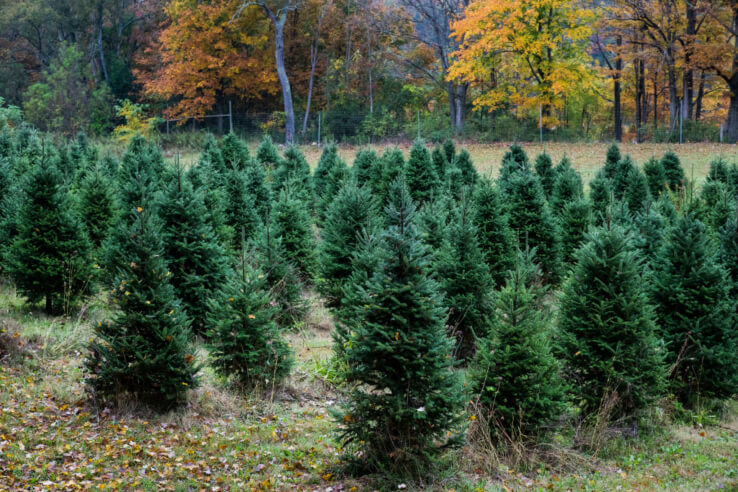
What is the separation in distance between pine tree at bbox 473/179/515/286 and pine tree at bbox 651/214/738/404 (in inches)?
108

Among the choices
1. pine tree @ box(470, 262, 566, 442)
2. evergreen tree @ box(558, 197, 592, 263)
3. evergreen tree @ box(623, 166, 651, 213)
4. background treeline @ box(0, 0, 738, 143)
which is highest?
background treeline @ box(0, 0, 738, 143)

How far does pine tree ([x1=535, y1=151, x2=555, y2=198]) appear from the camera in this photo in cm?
1825

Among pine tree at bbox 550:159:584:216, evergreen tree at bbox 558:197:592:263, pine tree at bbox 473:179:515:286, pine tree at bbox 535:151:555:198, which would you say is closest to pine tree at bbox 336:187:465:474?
pine tree at bbox 473:179:515:286

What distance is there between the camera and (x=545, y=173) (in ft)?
61.0

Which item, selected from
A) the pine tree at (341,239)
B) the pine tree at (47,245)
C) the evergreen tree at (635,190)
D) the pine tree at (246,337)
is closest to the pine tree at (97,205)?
the pine tree at (47,245)

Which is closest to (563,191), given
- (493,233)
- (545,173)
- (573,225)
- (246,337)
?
(545,173)

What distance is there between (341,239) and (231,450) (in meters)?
4.58

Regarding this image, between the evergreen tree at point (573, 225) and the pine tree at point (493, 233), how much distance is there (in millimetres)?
2264

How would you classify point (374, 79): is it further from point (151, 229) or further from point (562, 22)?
point (151, 229)

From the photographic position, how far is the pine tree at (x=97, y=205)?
11.9 metres

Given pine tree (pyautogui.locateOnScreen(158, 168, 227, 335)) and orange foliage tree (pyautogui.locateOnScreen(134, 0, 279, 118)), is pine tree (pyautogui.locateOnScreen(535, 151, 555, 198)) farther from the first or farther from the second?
orange foliage tree (pyautogui.locateOnScreen(134, 0, 279, 118))

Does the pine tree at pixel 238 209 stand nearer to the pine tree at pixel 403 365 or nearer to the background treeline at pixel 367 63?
the pine tree at pixel 403 365

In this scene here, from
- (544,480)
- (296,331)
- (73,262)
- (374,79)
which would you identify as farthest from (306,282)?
(374,79)

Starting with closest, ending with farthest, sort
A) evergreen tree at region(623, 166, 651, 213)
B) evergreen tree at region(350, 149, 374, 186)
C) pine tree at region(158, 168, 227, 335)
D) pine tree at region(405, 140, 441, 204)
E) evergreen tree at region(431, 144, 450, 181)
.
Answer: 1. pine tree at region(158, 168, 227, 335)
2. pine tree at region(405, 140, 441, 204)
3. evergreen tree at region(623, 166, 651, 213)
4. evergreen tree at region(350, 149, 374, 186)
5. evergreen tree at region(431, 144, 450, 181)
